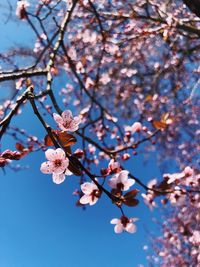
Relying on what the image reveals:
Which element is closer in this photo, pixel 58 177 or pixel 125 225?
pixel 58 177

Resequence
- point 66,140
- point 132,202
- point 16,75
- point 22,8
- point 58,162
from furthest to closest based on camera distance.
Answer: point 22,8 < point 16,75 < point 132,202 < point 58,162 < point 66,140

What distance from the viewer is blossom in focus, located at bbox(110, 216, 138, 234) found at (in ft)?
7.22

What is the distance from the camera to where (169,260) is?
35.1 feet

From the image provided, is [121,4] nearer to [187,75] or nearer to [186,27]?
[186,27]

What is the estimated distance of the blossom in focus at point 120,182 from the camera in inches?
78.0

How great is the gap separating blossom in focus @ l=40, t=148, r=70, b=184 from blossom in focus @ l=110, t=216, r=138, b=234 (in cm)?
59

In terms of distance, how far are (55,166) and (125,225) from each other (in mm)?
667

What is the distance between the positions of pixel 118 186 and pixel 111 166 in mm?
115

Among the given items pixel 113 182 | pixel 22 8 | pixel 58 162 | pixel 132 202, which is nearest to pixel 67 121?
pixel 58 162

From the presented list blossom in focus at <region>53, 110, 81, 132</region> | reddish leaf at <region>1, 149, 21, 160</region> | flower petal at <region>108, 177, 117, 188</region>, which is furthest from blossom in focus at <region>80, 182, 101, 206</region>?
reddish leaf at <region>1, 149, 21, 160</region>

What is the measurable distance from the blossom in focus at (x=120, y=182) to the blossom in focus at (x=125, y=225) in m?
0.29

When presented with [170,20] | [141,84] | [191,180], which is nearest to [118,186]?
[191,180]

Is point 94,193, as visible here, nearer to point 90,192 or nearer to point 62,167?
point 90,192

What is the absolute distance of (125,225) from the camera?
2.22 meters
